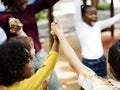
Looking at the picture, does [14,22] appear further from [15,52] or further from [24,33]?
[15,52]

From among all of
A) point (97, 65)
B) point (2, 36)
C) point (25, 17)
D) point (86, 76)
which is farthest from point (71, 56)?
point (97, 65)

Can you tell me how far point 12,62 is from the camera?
2242 mm

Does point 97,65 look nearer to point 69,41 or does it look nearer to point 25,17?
point 25,17

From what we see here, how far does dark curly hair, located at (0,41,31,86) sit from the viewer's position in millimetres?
2237

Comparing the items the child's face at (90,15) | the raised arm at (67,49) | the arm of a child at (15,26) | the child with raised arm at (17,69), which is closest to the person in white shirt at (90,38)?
the child's face at (90,15)

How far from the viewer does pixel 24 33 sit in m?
3.18

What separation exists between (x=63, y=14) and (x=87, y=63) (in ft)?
27.4

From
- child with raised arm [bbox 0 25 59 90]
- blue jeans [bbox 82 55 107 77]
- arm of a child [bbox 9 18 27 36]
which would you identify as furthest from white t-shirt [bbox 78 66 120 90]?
blue jeans [bbox 82 55 107 77]

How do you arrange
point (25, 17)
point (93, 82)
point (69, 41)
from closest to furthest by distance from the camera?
1. point (93, 82)
2. point (25, 17)
3. point (69, 41)

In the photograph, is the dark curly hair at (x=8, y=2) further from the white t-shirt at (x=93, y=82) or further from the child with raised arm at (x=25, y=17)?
the white t-shirt at (x=93, y=82)

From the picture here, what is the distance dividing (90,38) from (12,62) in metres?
1.87

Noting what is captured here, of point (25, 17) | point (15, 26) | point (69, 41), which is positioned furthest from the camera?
point (69, 41)

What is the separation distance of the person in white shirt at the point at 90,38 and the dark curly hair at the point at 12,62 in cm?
172

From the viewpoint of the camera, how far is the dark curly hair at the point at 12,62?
2.24m
